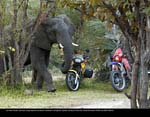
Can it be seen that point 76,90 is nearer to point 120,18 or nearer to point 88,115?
point 120,18

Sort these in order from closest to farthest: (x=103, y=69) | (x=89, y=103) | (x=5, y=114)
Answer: (x=5, y=114) < (x=89, y=103) < (x=103, y=69)

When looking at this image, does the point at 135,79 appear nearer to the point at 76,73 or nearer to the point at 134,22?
the point at 134,22

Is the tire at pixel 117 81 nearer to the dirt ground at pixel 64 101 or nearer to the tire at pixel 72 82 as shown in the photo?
the tire at pixel 72 82

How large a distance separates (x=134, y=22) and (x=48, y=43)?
655 centimetres

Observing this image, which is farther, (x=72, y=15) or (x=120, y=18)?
(x=72, y=15)

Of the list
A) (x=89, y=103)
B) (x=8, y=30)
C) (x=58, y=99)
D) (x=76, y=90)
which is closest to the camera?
(x=89, y=103)

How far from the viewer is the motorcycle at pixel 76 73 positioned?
9938mm

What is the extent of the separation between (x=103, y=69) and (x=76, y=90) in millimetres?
1861

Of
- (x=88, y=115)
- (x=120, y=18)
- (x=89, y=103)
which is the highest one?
(x=120, y=18)

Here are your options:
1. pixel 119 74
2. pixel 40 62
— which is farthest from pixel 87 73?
pixel 40 62

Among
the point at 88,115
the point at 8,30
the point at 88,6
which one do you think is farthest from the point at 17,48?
the point at 88,115

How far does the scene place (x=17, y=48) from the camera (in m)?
9.26

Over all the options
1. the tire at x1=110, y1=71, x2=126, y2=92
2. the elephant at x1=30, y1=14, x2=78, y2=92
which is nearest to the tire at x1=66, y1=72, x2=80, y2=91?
the elephant at x1=30, y1=14, x2=78, y2=92

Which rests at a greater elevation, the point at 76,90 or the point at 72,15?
the point at 72,15
